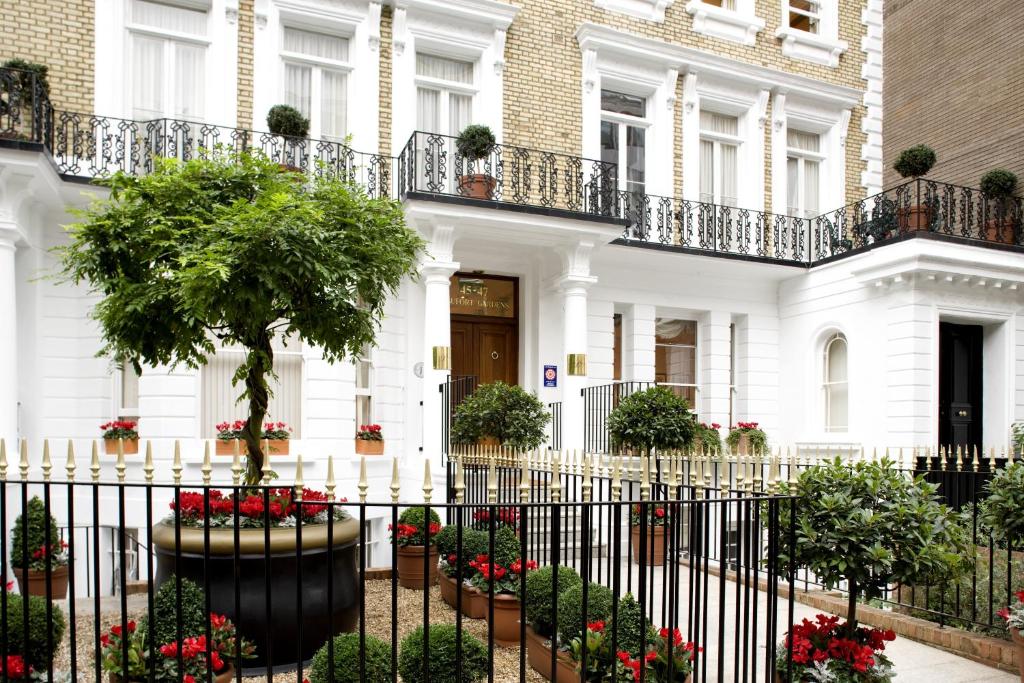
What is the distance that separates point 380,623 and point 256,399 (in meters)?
2.37

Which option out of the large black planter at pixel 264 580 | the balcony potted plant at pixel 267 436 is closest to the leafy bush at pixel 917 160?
the balcony potted plant at pixel 267 436

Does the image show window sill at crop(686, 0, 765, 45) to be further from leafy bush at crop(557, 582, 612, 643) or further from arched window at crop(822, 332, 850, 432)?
Answer: leafy bush at crop(557, 582, 612, 643)

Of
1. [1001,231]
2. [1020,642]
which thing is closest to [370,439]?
[1020,642]

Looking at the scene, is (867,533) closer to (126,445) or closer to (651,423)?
(651,423)

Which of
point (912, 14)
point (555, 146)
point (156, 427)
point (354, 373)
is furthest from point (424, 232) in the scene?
point (912, 14)

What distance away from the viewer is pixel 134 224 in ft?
21.0

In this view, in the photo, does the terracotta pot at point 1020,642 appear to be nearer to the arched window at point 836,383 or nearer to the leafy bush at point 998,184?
the arched window at point 836,383

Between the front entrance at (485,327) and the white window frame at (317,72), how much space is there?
345 centimetres

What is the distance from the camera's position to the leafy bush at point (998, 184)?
15477mm

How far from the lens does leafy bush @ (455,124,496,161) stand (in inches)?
493

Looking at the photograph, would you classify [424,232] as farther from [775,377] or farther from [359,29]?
[775,377]

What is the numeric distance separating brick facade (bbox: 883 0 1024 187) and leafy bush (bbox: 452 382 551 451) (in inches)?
461

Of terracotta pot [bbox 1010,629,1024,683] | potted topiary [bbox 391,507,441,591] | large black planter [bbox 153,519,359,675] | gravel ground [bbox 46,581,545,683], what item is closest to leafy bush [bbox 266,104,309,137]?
potted topiary [bbox 391,507,441,591]

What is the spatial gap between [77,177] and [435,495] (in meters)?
6.70
